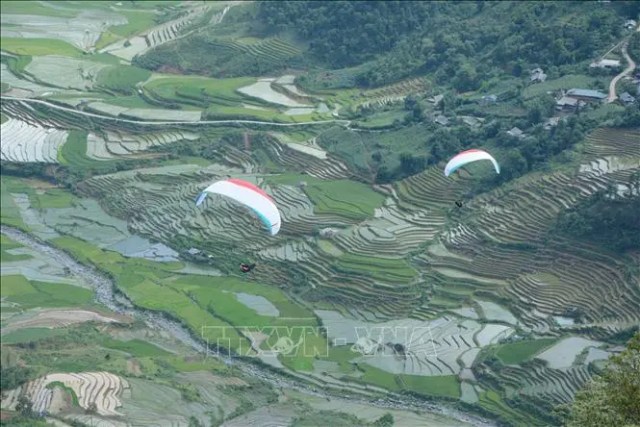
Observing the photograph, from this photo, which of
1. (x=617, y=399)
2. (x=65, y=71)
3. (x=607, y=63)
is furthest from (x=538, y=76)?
(x=617, y=399)

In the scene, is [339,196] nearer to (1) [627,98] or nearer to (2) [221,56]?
(1) [627,98]

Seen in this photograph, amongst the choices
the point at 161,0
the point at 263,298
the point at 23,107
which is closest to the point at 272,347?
the point at 263,298

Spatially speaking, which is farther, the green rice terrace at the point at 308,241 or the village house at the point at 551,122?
the village house at the point at 551,122

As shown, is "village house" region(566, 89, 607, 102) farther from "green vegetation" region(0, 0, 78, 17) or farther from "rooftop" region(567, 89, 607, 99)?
"green vegetation" region(0, 0, 78, 17)

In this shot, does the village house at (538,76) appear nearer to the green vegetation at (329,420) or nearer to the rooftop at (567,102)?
the rooftop at (567,102)

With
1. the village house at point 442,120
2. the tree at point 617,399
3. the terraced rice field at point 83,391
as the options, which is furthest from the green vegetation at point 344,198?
the tree at point 617,399

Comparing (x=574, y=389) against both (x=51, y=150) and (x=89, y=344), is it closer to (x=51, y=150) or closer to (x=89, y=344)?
(x=89, y=344)
